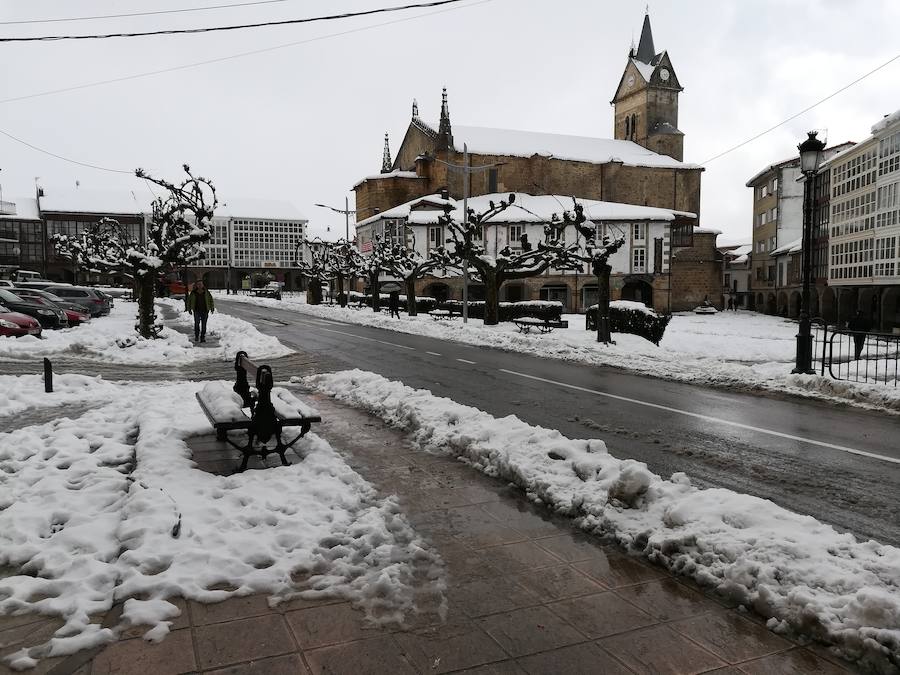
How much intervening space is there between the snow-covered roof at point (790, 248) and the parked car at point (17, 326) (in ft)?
167

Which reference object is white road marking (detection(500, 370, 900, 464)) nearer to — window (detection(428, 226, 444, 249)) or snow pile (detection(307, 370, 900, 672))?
snow pile (detection(307, 370, 900, 672))

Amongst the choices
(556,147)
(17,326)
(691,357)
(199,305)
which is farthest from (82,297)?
(556,147)

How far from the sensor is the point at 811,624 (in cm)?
342

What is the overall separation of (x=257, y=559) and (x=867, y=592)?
3593mm

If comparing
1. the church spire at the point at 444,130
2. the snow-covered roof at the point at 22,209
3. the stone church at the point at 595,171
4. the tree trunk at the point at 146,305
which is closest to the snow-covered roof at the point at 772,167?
the stone church at the point at 595,171

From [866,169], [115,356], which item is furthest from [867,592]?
[866,169]

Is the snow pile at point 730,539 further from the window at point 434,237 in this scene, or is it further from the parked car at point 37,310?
the window at point 434,237

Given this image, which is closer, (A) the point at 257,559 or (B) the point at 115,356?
(A) the point at 257,559

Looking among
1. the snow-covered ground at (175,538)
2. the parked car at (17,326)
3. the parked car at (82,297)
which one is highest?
the parked car at (82,297)

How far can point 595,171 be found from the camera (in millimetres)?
66688

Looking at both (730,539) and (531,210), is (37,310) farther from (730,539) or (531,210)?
(531,210)

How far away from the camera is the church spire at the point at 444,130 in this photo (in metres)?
62.9

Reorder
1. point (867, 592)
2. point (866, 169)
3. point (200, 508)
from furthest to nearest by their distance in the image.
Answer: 1. point (866, 169)
2. point (200, 508)
3. point (867, 592)

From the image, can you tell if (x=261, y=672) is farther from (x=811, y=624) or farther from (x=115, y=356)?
(x=115, y=356)
